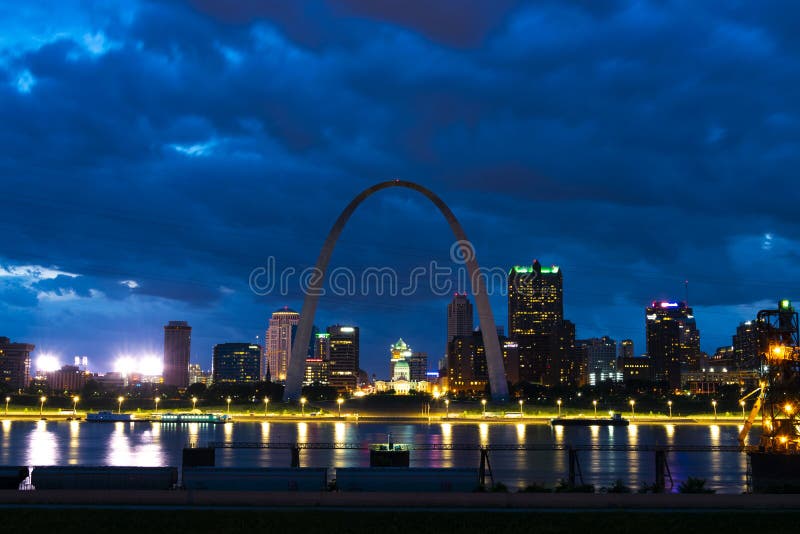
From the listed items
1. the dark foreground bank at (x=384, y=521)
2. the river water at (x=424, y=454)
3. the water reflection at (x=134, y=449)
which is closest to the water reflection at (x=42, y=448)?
the river water at (x=424, y=454)

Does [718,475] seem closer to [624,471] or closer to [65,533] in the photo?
[624,471]

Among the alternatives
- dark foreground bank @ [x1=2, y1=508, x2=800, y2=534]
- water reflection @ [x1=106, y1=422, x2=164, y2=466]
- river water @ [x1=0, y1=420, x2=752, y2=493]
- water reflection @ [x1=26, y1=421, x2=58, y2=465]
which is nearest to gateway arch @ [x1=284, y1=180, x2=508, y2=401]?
river water @ [x1=0, y1=420, x2=752, y2=493]

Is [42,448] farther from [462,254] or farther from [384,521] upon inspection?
[462,254]

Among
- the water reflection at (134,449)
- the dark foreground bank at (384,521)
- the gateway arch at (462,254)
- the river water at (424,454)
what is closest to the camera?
the dark foreground bank at (384,521)

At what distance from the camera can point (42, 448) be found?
6662cm

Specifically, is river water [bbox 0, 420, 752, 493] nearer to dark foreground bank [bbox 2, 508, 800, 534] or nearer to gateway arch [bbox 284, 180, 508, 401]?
dark foreground bank [bbox 2, 508, 800, 534]

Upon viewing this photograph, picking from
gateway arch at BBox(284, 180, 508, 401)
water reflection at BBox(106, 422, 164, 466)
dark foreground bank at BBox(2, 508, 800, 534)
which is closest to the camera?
dark foreground bank at BBox(2, 508, 800, 534)

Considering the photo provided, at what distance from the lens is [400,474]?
88.5 feet

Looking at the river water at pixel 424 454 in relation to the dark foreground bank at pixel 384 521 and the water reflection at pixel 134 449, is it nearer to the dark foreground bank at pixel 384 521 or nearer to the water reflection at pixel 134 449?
the water reflection at pixel 134 449

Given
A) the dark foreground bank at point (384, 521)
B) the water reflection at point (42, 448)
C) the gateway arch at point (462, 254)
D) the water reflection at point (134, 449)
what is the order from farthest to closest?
the gateway arch at point (462, 254), the water reflection at point (134, 449), the water reflection at point (42, 448), the dark foreground bank at point (384, 521)

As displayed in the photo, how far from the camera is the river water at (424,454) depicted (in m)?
50.8

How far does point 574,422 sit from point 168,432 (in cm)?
5452

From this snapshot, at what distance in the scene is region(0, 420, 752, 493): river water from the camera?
167 feet

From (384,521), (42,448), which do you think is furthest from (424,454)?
(384,521)
